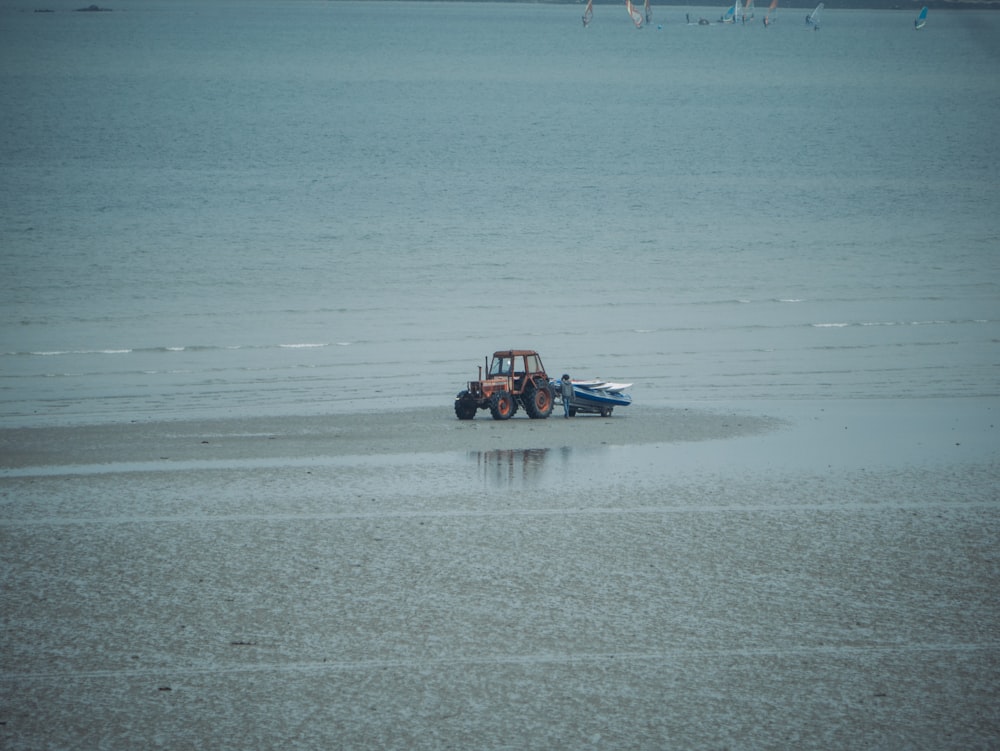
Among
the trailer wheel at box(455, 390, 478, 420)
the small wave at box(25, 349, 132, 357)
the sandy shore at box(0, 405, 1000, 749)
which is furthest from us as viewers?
the small wave at box(25, 349, 132, 357)

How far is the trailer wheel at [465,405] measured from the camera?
2459cm

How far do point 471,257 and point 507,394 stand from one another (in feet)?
101

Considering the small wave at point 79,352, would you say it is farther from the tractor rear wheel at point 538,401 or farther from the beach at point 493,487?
the tractor rear wheel at point 538,401

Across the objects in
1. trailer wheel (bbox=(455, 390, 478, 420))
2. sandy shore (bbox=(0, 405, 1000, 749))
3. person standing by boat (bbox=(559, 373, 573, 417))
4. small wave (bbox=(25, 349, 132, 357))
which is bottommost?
sandy shore (bbox=(0, 405, 1000, 749))

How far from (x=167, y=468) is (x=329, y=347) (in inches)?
600

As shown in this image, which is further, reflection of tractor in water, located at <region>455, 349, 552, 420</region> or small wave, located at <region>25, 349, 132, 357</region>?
→ small wave, located at <region>25, 349, 132, 357</region>

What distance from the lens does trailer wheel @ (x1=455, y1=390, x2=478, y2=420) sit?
24594mm

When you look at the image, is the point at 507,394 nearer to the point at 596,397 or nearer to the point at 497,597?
the point at 596,397

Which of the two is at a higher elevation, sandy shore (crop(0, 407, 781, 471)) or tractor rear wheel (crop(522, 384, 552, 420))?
tractor rear wheel (crop(522, 384, 552, 420))

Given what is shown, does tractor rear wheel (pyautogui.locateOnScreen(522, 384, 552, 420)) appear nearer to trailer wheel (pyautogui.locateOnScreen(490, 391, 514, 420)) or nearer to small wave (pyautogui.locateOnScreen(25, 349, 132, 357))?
trailer wheel (pyautogui.locateOnScreen(490, 391, 514, 420))

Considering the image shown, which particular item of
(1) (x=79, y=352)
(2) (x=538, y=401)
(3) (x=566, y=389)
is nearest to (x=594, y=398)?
(3) (x=566, y=389)

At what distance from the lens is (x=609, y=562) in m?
14.8

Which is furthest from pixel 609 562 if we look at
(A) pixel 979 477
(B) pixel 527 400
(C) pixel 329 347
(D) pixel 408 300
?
(D) pixel 408 300

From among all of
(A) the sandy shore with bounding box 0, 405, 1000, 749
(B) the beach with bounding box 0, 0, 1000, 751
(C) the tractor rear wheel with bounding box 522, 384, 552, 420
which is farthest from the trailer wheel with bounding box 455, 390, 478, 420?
(A) the sandy shore with bounding box 0, 405, 1000, 749
